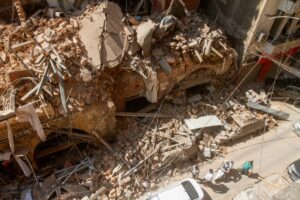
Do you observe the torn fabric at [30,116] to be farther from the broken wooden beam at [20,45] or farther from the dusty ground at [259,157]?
the dusty ground at [259,157]

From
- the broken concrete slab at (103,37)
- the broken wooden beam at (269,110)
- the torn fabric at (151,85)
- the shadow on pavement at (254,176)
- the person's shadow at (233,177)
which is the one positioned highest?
the broken concrete slab at (103,37)

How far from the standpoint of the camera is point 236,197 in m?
15.4

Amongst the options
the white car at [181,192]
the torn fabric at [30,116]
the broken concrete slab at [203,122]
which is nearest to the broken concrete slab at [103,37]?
the torn fabric at [30,116]

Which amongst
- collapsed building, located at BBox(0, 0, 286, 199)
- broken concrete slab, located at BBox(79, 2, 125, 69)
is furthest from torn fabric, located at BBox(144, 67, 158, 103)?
broken concrete slab, located at BBox(79, 2, 125, 69)

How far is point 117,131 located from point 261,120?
346 inches

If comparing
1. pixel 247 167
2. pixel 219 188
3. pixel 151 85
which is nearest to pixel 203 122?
pixel 247 167

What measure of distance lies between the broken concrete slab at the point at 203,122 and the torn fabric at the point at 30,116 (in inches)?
319

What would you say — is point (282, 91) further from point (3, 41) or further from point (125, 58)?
point (3, 41)

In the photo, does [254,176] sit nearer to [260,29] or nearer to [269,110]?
[269,110]

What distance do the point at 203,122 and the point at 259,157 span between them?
12.6ft

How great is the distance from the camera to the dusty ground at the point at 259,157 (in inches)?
628

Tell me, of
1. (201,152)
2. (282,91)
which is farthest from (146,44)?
(282,91)

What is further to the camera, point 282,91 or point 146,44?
point 282,91

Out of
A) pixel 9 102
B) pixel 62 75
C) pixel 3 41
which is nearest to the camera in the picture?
pixel 9 102
